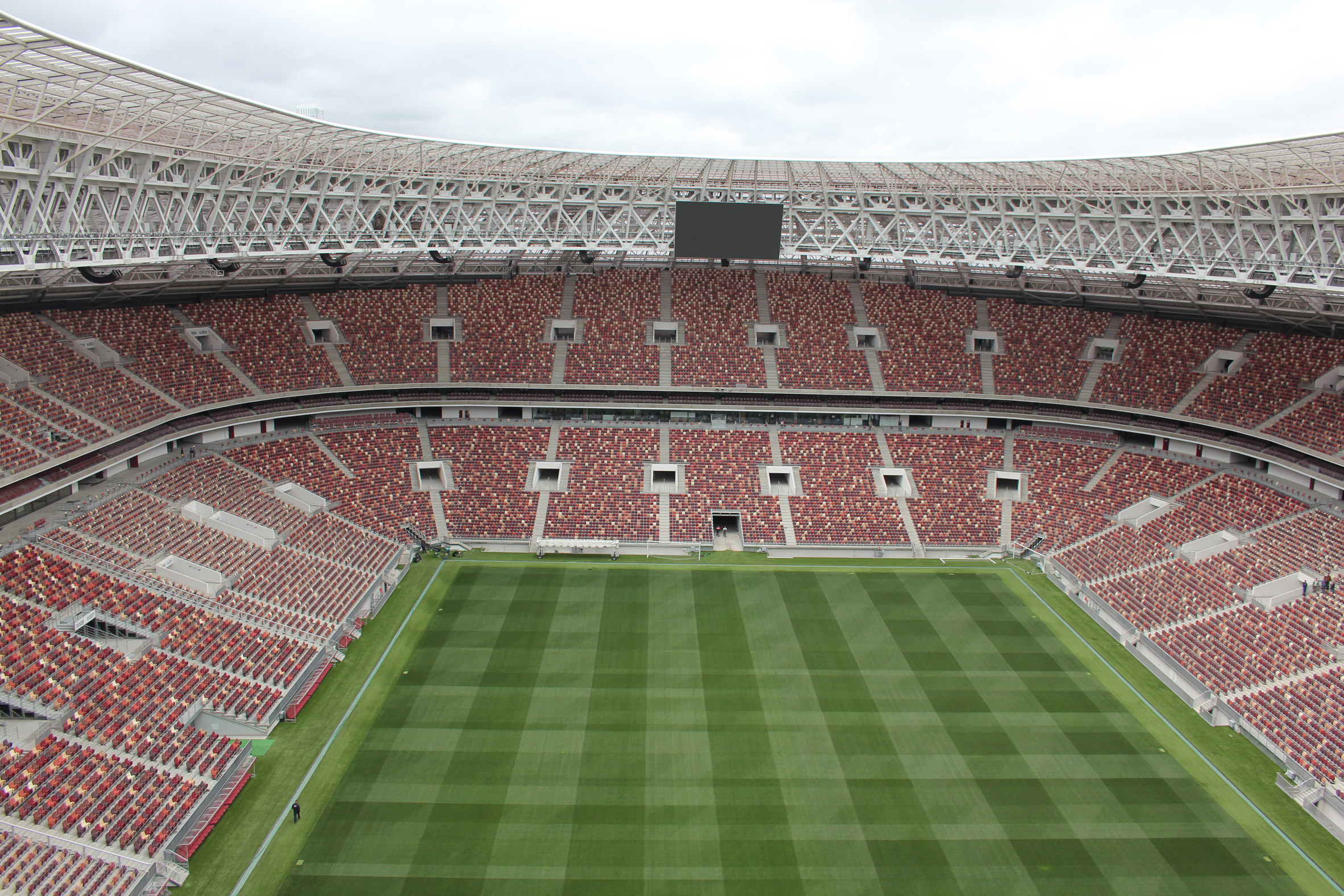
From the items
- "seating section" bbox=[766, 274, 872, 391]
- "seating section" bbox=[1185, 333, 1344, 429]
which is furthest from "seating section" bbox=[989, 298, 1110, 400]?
"seating section" bbox=[766, 274, 872, 391]

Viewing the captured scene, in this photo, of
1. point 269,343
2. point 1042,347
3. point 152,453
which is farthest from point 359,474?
point 1042,347

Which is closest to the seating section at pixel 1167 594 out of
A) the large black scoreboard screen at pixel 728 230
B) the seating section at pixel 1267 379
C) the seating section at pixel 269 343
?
the seating section at pixel 1267 379

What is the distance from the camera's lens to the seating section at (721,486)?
32312 mm

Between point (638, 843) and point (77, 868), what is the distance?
10.2 m

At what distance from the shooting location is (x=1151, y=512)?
101ft

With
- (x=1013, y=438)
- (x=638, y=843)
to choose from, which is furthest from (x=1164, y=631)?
(x=638, y=843)

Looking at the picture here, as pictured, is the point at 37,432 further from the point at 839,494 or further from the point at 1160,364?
the point at 1160,364

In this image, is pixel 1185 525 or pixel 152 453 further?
pixel 1185 525

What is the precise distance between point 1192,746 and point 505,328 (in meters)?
29.9

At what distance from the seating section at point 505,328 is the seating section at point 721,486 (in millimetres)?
7136

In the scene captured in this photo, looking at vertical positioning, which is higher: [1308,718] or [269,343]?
[269,343]

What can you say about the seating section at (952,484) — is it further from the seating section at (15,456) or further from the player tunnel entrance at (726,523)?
the seating section at (15,456)

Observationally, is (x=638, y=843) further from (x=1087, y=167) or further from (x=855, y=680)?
(x=1087, y=167)

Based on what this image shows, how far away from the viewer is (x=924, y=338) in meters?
38.2
